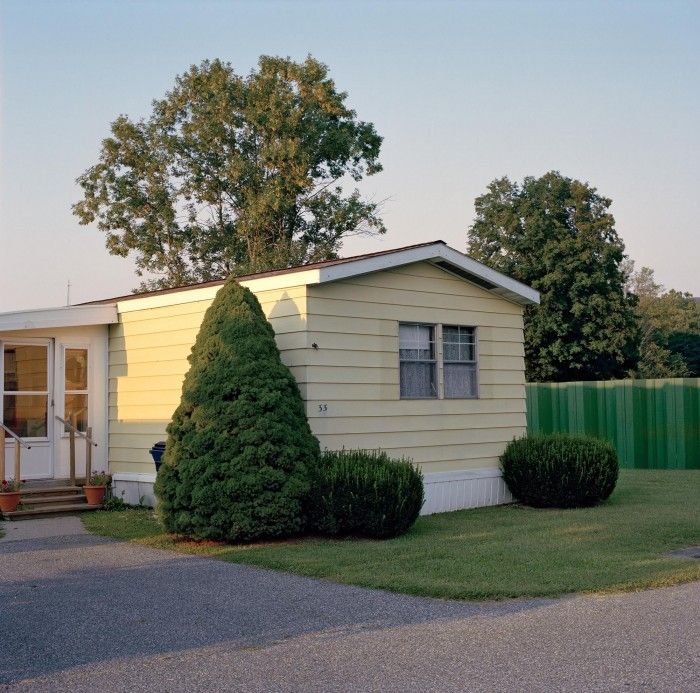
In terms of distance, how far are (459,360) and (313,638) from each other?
316 inches

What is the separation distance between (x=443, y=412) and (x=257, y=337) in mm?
3603

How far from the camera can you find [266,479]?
10812 millimetres

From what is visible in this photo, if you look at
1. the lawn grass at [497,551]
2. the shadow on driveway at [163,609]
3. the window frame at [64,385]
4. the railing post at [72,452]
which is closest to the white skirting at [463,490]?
the lawn grass at [497,551]

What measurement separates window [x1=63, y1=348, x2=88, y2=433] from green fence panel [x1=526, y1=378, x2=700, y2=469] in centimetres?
1215

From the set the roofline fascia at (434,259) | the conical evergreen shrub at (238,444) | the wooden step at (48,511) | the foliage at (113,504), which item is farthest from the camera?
the foliage at (113,504)

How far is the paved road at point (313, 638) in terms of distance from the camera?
579 cm

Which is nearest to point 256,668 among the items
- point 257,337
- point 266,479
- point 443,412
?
point 266,479

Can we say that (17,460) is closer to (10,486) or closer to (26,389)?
(10,486)

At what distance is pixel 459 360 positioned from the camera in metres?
14.4

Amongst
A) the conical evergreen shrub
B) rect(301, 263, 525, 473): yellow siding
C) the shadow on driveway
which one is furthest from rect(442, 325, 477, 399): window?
the shadow on driveway

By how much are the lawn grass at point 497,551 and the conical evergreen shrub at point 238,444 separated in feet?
1.06

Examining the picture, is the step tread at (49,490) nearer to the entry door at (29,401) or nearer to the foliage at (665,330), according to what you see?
the entry door at (29,401)

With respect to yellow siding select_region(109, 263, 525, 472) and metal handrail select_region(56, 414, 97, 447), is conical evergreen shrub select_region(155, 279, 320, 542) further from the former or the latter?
metal handrail select_region(56, 414, 97, 447)

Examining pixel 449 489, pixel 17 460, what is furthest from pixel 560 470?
pixel 17 460
